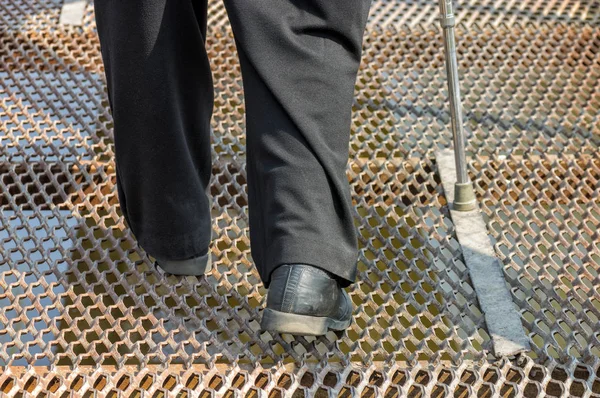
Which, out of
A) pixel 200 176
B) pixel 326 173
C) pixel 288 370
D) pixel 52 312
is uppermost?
pixel 326 173

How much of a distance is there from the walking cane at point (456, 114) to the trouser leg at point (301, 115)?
0.39m

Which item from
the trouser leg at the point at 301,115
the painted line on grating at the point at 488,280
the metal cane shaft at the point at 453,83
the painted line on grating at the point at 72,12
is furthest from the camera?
the painted line on grating at the point at 72,12

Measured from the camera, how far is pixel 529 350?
1.22m

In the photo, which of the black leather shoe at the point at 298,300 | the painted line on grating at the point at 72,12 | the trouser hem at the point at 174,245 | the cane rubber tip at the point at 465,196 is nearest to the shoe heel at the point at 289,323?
the black leather shoe at the point at 298,300

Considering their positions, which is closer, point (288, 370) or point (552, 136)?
point (288, 370)

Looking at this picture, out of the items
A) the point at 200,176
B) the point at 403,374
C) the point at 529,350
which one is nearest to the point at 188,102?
the point at 200,176

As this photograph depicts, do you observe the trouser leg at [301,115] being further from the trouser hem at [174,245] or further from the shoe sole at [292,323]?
the trouser hem at [174,245]

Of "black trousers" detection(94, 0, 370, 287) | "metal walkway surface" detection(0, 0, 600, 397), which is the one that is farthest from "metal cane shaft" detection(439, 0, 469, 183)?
"black trousers" detection(94, 0, 370, 287)

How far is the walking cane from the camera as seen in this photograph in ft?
4.91

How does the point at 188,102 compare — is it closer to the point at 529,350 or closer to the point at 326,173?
the point at 326,173

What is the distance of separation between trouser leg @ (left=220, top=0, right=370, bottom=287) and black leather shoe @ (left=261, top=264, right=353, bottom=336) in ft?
0.06

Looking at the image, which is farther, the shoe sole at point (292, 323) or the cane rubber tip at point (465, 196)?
the cane rubber tip at point (465, 196)

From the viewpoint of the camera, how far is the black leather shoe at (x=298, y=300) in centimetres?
115

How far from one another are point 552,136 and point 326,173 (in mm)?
859
